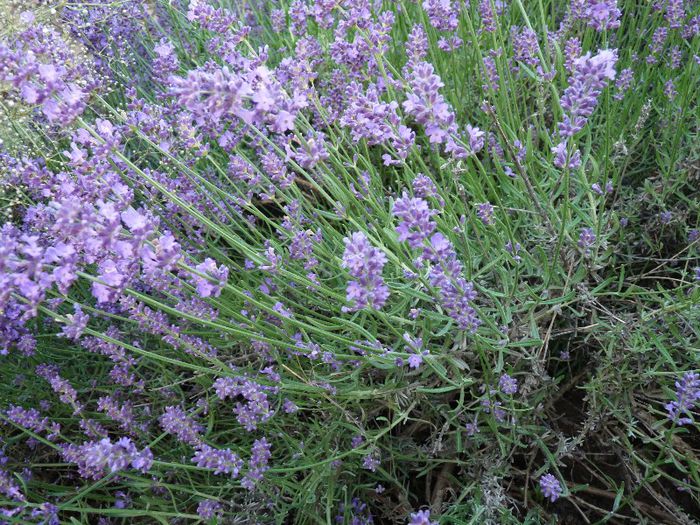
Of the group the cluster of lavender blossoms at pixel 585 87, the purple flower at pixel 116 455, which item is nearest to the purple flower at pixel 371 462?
the purple flower at pixel 116 455

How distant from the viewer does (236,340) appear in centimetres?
189

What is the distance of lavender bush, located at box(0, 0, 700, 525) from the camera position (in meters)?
1.47

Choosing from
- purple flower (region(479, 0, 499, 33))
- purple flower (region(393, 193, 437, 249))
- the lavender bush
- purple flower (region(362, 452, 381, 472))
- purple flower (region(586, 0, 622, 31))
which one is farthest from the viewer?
purple flower (region(479, 0, 499, 33))

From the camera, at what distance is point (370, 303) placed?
1385 millimetres

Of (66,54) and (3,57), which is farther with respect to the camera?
(66,54)

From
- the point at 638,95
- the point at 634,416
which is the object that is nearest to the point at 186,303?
the point at 634,416

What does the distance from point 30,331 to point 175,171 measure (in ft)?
2.36

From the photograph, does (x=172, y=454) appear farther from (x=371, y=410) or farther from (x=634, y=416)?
(x=634, y=416)

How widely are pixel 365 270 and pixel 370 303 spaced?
0.09m

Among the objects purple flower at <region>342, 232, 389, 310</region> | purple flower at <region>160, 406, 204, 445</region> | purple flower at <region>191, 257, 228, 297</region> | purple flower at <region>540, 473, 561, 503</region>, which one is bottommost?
purple flower at <region>540, 473, 561, 503</region>

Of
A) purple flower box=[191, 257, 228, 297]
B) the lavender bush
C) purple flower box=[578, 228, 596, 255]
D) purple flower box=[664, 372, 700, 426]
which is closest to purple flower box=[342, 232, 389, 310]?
the lavender bush

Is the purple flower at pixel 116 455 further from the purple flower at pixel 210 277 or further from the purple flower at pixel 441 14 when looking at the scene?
the purple flower at pixel 441 14

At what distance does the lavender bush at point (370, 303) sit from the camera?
1.47 meters

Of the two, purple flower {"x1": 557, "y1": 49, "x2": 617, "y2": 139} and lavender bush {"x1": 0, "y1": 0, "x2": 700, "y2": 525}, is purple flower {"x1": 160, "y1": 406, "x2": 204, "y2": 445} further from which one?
purple flower {"x1": 557, "y1": 49, "x2": 617, "y2": 139}
